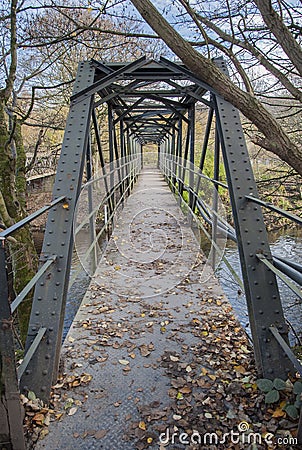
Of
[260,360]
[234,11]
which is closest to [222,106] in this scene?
[234,11]

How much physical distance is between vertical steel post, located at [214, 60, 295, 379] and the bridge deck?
0.90 ft

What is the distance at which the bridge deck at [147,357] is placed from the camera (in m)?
1.96

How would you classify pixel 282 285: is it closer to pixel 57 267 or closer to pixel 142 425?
pixel 57 267

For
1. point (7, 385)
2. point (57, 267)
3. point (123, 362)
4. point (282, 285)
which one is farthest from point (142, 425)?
point (282, 285)

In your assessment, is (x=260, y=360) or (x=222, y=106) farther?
(x=222, y=106)

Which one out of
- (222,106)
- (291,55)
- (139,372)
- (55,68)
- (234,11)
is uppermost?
(55,68)

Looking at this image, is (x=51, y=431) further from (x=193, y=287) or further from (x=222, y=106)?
(x=222, y=106)

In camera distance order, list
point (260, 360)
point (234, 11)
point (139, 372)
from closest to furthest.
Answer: point (260, 360), point (139, 372), point (234, 11)

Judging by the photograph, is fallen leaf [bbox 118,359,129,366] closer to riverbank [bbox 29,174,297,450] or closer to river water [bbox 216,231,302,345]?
riverbank [bbox 29,174,297,450]

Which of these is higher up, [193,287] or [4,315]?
[4,315]

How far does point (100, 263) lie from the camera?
485cm

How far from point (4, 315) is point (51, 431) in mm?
756

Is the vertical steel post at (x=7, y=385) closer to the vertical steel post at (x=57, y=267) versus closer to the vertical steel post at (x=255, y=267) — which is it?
the vertical steel post at (x=57, y=267)

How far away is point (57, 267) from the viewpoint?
248cm
